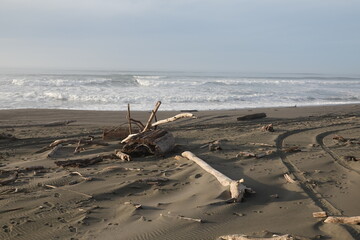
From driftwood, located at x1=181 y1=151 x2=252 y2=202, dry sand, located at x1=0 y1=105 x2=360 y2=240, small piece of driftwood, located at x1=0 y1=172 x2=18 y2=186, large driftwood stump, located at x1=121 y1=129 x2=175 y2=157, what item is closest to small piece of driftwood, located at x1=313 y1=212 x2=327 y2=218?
dry sand, located at x1=0 y1=105 x2=360 y2=240

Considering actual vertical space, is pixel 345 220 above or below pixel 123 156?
above

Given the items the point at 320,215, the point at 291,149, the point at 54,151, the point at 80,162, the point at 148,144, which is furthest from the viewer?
the point at 54,151

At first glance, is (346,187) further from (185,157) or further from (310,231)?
(185,157)

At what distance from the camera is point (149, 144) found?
6.80 meters

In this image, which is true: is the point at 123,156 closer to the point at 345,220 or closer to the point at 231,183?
the point at 231,183

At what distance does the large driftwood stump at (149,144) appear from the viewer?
6676 millimetres

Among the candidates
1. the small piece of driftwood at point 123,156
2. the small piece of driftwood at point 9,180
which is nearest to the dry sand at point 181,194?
the small piece of driftwood at point 9,180

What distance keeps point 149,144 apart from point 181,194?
2.38 m

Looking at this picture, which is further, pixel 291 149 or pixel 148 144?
pixel 291 149

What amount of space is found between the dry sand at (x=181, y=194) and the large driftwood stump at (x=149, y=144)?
0.64ft

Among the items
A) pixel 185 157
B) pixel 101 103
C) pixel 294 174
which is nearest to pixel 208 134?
pixel 185 157

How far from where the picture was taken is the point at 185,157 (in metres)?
6.41

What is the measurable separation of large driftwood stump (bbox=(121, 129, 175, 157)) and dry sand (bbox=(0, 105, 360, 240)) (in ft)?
0.64

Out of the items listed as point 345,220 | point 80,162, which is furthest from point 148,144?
point 345,220
